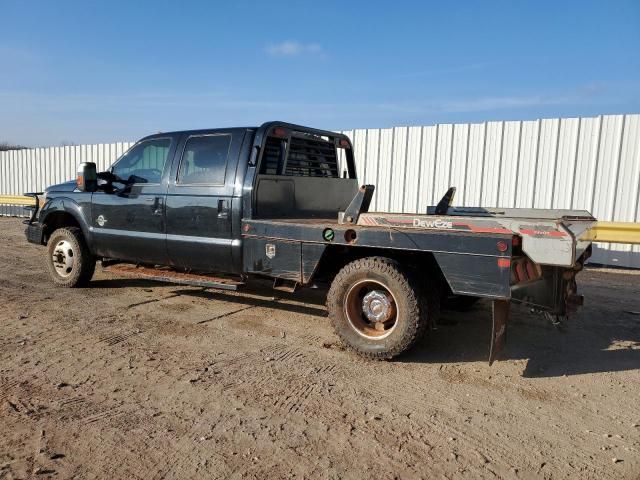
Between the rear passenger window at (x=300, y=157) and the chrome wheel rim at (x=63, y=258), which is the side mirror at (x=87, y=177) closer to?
the chrome wheel rim at (x=63, y=258)

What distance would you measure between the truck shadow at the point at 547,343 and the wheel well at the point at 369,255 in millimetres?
689

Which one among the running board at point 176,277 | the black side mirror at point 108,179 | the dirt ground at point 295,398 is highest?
the black side mirror at point 108,179

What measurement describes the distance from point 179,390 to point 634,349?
13.6ft

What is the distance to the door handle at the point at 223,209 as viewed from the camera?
207 inches

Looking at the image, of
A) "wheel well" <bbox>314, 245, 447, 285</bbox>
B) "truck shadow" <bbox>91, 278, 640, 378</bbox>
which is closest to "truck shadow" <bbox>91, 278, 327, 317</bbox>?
"truck shadow" <bbox>91, 278, 640, 378</bbox>

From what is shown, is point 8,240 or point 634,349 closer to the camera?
point 634,349

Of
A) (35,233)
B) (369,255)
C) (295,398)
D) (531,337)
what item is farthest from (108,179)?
(531,337)

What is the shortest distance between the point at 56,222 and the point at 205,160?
9.69 ft

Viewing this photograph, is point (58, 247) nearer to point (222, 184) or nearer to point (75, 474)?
point (222, 184)

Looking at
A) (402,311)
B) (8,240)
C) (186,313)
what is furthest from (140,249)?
(8,240)

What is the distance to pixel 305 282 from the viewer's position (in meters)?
4.75

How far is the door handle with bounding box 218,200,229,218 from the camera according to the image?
525 cm

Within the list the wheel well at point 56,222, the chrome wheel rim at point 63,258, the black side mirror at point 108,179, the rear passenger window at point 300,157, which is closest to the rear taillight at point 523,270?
the rear passenger window at point 300,157

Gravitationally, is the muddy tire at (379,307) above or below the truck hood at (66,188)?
below
